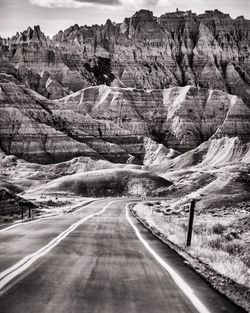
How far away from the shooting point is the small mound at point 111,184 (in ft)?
332

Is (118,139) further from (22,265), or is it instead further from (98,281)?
(98,281)

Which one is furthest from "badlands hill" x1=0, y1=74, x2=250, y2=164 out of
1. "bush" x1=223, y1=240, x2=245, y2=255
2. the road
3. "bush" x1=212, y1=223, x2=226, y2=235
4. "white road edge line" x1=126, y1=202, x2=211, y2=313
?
"white road edge line" x1=126, y1=202, x2=211, y2=313

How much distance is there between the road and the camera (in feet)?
23.3

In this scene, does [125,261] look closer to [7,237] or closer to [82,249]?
[82,249]

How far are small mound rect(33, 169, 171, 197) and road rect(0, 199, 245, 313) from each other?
85.5m

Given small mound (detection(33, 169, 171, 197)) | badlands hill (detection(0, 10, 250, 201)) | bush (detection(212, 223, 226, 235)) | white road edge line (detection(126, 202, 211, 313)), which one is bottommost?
bush (detection(212, 223, 226, 235))

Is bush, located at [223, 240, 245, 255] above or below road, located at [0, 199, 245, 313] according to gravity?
below

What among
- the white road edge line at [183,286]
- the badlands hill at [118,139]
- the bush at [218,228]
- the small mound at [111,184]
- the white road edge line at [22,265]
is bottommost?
the bush at [218,228]

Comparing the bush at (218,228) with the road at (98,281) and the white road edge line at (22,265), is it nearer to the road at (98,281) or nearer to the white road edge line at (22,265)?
the road at (98,281)

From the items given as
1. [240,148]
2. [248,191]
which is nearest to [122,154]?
[240,148]

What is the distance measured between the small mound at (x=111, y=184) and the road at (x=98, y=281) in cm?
8552

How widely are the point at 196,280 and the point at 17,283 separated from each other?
3070 millimetres

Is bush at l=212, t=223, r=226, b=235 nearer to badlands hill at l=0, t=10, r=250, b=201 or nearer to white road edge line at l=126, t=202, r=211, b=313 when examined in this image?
white road edge line at l=126, t=202, r=211, b=313

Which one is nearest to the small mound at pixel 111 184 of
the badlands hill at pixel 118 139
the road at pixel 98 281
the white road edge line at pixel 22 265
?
the badlands hill at pixel 118 139
